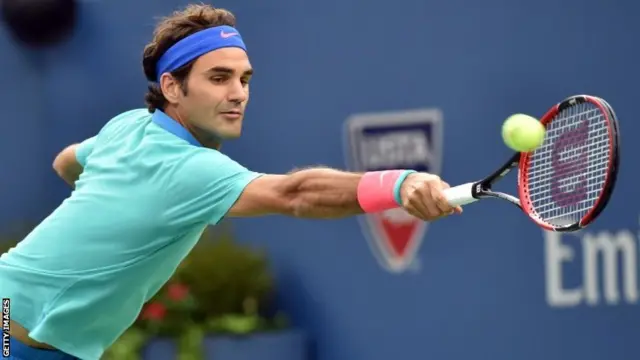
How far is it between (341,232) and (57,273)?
3636 millimetres

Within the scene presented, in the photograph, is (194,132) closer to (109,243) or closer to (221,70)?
(221,70)

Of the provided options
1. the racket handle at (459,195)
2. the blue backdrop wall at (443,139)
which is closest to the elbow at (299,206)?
the racket handle at (459,195)

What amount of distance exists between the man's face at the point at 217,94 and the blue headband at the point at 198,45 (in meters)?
0.02

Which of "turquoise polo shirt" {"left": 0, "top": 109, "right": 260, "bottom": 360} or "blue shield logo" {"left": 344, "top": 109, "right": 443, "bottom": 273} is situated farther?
"blue shield logo" {"left": 344, "top": 109, "right": 443, "bottom": 273}

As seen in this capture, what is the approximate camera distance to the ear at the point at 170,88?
4.95 metres

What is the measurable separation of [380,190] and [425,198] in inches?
6.2

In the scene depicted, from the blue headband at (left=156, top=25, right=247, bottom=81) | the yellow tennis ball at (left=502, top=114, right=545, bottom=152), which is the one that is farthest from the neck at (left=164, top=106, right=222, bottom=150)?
the yellow tennis ball at (left=502, top=114, right=545, bottom=152)

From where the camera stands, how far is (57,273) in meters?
4.80

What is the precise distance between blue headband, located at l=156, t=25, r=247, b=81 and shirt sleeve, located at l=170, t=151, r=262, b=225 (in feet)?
1.66

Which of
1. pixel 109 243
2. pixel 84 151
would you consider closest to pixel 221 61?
pixel 109 243

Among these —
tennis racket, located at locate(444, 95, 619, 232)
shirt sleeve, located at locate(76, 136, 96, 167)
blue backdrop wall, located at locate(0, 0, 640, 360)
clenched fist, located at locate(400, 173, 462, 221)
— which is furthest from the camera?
blue backdrop wall, located at locate(0, 0, 640, 360)

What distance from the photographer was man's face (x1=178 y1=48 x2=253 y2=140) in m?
4.84

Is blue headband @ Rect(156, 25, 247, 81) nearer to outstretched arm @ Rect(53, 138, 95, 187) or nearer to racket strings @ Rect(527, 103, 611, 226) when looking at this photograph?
outstretched arm @ Rect(53, 138, 95, 187)

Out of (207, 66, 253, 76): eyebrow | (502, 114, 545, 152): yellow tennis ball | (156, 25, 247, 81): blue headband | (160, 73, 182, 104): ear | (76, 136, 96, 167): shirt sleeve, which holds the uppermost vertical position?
(156, 25, 247, 81): blue headband
